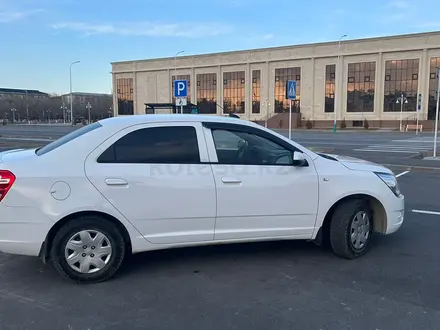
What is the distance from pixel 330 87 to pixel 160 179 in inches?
2399

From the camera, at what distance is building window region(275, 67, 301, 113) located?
6353 cm

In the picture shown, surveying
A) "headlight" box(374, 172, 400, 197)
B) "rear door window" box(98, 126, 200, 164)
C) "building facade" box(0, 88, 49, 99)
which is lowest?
"headlight" box(374, 172, 400, 197)

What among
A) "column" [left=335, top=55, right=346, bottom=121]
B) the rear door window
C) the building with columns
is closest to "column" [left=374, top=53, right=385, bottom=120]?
the building with columns

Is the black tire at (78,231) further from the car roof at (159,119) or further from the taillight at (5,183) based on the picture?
the car roof at (159,119)

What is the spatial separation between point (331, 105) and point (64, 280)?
61046mm

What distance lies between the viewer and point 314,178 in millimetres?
4488

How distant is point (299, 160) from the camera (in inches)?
172

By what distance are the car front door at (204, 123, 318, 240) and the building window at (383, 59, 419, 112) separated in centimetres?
5775

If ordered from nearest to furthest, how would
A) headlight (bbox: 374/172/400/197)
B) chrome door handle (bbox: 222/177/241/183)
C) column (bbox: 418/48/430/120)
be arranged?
chrome door handle (bbox: 222/177/241/183)
headlight (bbox: 374/172/400/197)
column (bbox: 418/48/430/120)

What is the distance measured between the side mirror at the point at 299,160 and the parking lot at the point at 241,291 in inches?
45.0

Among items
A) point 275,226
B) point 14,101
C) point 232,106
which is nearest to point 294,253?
point 275,226

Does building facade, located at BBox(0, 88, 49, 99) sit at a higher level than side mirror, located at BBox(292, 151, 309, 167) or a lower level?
higher

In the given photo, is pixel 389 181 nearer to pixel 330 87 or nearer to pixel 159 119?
pixel 159 119

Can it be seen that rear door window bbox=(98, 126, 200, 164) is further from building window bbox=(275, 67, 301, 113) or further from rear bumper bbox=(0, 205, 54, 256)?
building window bbox=(275, 67, 301, 113)
